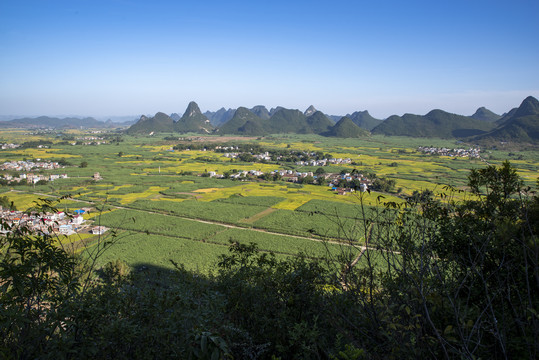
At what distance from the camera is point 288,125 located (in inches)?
4523

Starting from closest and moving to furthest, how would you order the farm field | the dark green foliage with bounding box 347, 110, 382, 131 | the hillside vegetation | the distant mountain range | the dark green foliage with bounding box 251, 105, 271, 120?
the hillside vegetation → the farm field → the distant mountain range → the dark green foliage with bounding box 347, 110, 382, 131 → the dark green foliage with bounding box 251, 105, 271, 120

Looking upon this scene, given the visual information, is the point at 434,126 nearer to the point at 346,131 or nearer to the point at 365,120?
the point at 346,131

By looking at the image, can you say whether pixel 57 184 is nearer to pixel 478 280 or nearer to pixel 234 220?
pixel 234 220

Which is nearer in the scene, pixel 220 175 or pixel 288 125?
pixel 220 175

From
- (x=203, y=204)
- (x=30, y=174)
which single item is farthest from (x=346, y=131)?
(x=30, y=174)

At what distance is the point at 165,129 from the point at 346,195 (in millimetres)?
100940

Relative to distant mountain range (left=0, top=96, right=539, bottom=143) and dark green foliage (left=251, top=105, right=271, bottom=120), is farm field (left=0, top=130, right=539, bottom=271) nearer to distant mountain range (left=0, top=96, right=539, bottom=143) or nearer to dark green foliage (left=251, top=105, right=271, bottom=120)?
distant mountain range (left=0, top=96, right=539, bottom=143)

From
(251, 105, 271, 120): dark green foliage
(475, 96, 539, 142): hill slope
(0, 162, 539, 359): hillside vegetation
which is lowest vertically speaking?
(0, 162, 539, 359): hillside vegetation

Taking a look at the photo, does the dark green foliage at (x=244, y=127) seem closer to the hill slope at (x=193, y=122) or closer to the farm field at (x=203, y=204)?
the hill slope at (x=193, y=122)

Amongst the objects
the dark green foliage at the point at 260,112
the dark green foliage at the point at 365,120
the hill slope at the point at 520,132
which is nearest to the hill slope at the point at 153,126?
the dark green foliage at the point at 260,112

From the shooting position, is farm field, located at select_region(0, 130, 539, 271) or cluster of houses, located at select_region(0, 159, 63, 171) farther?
cluster of houses, located at select_region(0, 159, 63, 171)

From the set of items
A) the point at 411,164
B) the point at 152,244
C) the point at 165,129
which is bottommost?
the point at 152,244

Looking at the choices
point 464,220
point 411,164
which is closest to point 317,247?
point 464,220

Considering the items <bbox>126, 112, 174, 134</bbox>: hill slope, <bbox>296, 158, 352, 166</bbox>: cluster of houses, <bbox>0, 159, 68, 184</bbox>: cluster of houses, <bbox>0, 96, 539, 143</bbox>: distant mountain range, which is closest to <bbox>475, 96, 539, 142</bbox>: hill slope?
<bbox>0, 96, 539, 143</bbox>: distant mountain range
